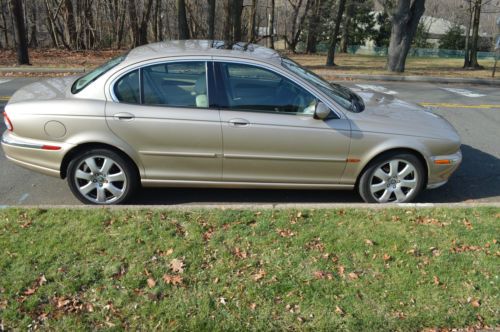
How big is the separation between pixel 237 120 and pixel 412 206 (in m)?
1.99

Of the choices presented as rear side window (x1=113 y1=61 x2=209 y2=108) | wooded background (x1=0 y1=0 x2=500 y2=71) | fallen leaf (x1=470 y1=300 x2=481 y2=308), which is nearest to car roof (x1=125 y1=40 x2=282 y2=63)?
rear side window (x1=113 y1=61 x2=209 y2=108)

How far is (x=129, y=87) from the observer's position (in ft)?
14.6

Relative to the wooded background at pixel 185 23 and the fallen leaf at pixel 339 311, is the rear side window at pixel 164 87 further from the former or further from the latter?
the wooded background at pixel 185 23

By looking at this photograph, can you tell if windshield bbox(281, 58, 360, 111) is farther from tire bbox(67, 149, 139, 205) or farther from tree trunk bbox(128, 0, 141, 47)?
tree trunk bbox(128, 0, 141, 47)

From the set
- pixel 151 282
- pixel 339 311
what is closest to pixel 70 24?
pixel 151 282

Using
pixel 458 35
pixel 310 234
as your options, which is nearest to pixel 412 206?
pixel 310 234

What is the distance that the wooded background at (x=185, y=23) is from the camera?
17172 mm

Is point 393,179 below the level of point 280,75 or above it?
below

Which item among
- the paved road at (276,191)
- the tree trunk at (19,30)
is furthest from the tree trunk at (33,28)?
the paved road at (276,191)

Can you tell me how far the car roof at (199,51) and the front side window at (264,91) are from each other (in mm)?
161

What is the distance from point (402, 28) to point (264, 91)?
1429 cm

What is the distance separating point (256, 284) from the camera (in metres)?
3.26

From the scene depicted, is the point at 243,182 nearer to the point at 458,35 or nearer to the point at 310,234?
the point at 310,234

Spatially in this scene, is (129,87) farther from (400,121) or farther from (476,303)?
(476,303)
